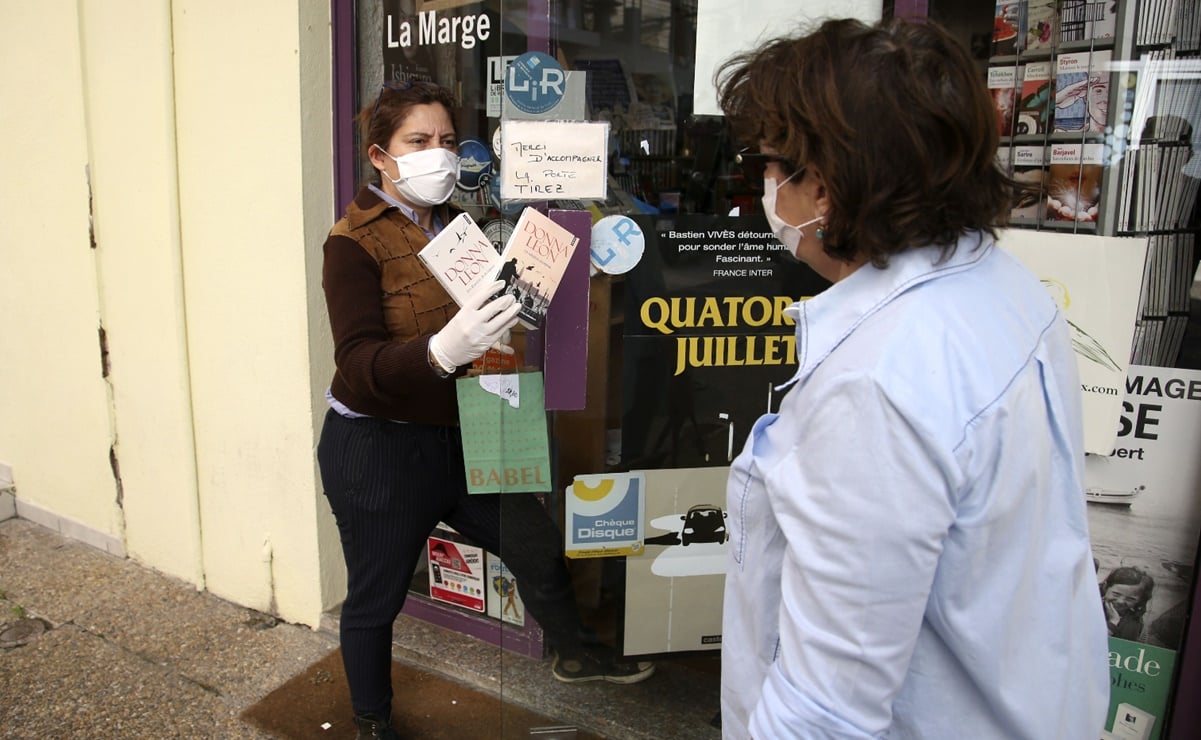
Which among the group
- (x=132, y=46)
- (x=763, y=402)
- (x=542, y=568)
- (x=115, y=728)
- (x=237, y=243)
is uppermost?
(x=132, y=46)

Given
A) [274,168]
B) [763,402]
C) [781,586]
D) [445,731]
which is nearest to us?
[781,586]

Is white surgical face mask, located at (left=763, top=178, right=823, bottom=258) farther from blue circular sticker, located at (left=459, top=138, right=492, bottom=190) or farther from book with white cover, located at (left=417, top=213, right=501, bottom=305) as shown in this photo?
blue circular sticker, located at (left=459, top=138, right=492, bottom=190)

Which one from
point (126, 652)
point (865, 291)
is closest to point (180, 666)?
point (126, 652)

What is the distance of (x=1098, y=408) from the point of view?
7.29ft

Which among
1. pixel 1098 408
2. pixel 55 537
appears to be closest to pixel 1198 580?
pixel 1098 408

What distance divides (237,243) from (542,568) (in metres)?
1.63

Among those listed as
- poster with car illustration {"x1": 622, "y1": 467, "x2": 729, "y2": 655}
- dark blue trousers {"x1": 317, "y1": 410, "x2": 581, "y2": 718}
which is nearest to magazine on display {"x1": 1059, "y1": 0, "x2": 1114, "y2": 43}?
poster with car illustration {"x1": 622, "y1": 467, "x2": 729, "y2": 655}

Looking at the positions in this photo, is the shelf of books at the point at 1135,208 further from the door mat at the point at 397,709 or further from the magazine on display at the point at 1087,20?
the door mat at the point at 397,709

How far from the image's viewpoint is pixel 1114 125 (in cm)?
217

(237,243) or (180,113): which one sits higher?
(180,113)

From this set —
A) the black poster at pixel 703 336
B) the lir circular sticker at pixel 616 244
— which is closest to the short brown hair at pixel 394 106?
the lir circular sticker at pixel 616 244

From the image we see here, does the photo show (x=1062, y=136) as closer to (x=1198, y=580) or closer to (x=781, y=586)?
(x=1198, y=580)

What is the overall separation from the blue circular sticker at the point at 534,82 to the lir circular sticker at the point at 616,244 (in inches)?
11.9

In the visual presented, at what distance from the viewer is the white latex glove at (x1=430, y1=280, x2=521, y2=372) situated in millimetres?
1956
